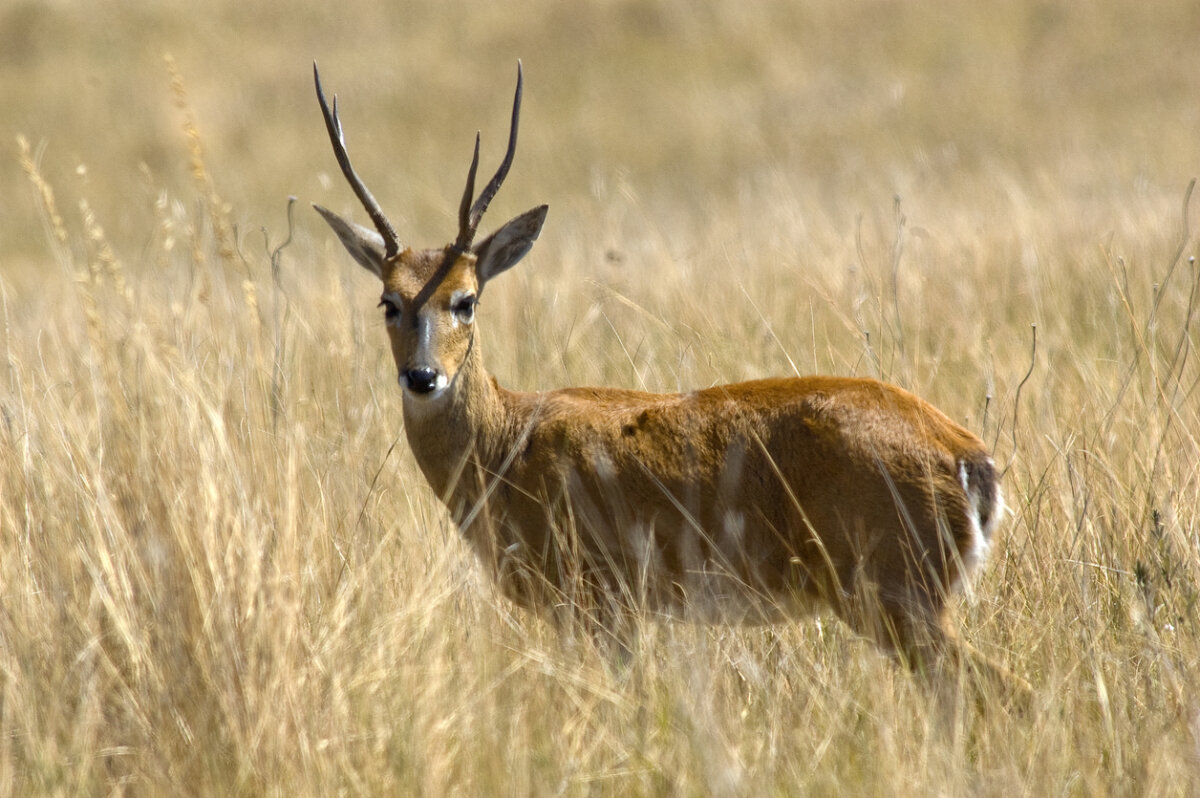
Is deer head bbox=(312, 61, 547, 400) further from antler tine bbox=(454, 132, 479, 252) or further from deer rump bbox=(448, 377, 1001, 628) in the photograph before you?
deer rump bbox=(448, 377, 1001, 628)

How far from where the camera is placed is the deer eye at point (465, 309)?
433 centimetres

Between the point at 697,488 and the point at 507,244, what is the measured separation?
4.07 feet

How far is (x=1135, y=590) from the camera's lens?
358cm

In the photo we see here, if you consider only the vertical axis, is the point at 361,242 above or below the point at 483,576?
above

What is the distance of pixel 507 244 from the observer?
15.1 ft

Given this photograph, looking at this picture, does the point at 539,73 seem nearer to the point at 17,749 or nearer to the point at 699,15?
the point at 699,15

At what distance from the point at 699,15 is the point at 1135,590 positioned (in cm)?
2445

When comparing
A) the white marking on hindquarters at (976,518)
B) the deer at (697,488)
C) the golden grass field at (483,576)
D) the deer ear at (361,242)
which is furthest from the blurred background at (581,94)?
the white marking on hindquarters at (976,518)

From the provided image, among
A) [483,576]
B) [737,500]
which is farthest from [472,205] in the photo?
[737,500]

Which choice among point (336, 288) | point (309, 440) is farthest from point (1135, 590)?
point (336, 288)

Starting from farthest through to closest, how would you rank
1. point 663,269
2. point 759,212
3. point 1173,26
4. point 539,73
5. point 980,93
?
point 539,73 → point 1173,26 → point 980,93 → point 759,212 → point 663,269

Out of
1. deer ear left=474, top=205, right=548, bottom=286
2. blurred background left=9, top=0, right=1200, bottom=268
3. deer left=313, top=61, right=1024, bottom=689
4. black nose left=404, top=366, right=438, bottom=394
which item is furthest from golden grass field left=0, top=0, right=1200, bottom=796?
Answer: blurred background left=9, top=0, right=1200, bottom=268

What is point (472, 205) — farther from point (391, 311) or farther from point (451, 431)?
point (451, 431)

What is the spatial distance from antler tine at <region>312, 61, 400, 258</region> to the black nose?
0.55 meters
